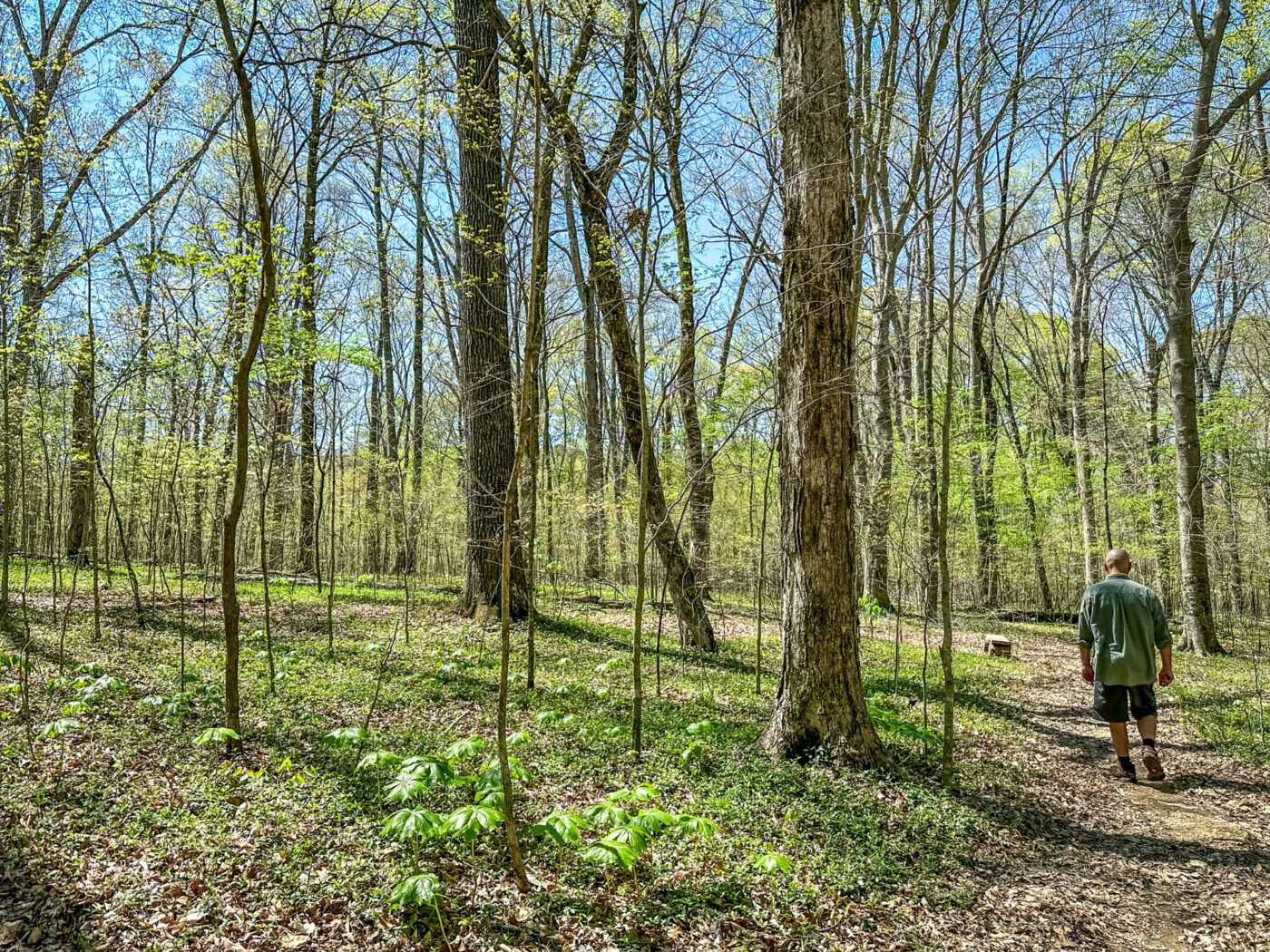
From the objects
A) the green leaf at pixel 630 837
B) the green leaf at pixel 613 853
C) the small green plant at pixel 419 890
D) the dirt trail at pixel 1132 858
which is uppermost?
the green leaf at pixel 630 837

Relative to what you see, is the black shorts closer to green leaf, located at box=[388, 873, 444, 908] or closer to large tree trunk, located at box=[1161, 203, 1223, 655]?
green leaf, located at box=[388, 873, 444, 908]

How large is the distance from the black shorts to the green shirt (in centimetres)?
6

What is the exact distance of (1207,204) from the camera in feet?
44.7

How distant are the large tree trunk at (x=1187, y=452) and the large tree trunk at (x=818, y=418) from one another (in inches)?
350

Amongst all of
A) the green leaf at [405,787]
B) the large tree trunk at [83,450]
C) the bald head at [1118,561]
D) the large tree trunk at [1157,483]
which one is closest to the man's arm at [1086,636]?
the bald head at [1118,561]

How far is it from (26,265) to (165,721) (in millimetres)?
6433

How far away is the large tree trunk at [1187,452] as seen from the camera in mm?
10703

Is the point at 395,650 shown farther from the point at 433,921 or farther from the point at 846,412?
the point at 846,412

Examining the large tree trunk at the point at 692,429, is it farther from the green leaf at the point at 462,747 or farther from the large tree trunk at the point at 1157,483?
the large tree trunk at the point at 1157,483

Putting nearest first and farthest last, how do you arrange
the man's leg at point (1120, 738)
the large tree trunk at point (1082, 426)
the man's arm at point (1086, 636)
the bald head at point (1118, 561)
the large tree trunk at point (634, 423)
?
the man's leg at point (1120, 738) < the bald head at point (1118, 561) < the man's arm at point (1086, 636) < the large tree trunk at point (634, 423) < the large tree trunk at point (1082, 426)

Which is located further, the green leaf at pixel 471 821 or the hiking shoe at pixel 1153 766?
the hiking shoe at pixel 1153 766

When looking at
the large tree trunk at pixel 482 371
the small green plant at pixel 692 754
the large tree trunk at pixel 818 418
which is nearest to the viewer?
the small green plant at pixel 692 754

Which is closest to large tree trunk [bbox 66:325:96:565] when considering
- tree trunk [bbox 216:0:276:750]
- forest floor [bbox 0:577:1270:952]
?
forest floor [bbox 0:577:1270:952]

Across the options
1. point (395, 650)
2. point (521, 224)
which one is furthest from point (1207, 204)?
point (395, 650)
